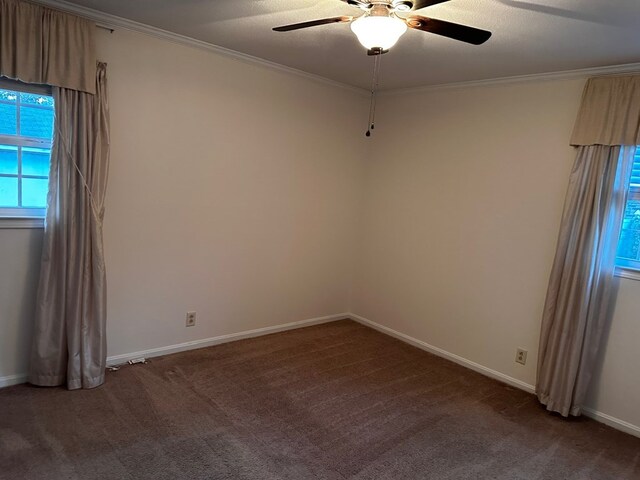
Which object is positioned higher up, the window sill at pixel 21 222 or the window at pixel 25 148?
the window at pixel 25 148

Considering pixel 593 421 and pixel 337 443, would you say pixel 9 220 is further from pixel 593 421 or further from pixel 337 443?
pixel 593 421

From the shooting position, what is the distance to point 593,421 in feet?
9.53

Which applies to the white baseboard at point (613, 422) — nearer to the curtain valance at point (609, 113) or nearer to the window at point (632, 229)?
the window at point (632, 229)

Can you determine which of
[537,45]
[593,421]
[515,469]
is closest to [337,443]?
[515,469]

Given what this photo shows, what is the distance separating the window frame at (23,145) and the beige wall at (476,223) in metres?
2.84

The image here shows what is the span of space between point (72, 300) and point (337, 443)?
6.00 ft

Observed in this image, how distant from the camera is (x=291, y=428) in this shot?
8.33ft

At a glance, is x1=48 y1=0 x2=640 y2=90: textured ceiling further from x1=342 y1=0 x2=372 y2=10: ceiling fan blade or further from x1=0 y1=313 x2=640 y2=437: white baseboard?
x1=0 y1=313 x2=640 y2=437: white baseboard

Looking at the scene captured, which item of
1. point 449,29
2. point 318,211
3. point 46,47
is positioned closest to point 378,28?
point 449,29

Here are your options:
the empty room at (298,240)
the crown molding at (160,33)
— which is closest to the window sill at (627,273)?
the empty room at (298,240)

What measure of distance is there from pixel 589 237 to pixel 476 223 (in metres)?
0.88

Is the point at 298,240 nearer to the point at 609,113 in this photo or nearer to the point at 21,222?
the point at 21,222

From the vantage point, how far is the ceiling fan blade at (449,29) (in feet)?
5.63

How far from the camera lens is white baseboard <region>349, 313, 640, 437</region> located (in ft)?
9.26
